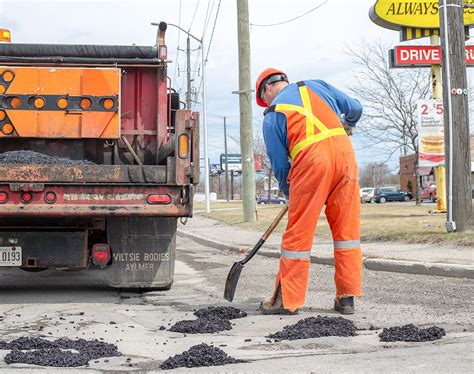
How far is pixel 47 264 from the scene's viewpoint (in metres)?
6.68

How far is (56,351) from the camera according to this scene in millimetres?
4301

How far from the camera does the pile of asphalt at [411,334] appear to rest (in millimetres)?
4535

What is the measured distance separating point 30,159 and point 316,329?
3.12 m

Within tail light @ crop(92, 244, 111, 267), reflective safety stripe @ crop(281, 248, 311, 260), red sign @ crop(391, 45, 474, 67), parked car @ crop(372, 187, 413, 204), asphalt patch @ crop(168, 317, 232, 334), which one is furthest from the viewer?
parked car @ crop(372, 187, 413, 204)

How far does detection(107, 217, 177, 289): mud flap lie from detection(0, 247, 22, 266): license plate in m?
0.85

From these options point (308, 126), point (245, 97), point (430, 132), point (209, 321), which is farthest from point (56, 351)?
point (430, 132)

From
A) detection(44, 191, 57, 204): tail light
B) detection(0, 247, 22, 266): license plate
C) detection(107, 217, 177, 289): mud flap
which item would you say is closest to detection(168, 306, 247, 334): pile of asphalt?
detection(107, 217, 177, 289): mud flap

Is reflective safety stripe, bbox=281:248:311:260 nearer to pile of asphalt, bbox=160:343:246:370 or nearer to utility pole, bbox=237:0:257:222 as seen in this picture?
pile of asphalt, bbox=160:343:246:370

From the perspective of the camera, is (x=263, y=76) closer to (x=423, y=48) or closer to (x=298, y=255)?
(x=298, y=255)

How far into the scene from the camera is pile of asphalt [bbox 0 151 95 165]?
644cm

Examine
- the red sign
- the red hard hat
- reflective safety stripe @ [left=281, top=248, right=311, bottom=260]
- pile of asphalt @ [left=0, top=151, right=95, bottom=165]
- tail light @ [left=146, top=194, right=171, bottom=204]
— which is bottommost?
reflective safety stripe @ [left=281, top=248, right=311, bottom=260]

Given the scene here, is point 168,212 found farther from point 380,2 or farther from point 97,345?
point 380,2

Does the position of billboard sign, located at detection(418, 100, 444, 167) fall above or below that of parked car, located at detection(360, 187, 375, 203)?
above

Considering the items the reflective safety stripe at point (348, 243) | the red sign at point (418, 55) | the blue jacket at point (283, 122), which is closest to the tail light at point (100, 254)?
the blue jacket at point (283, 122)
